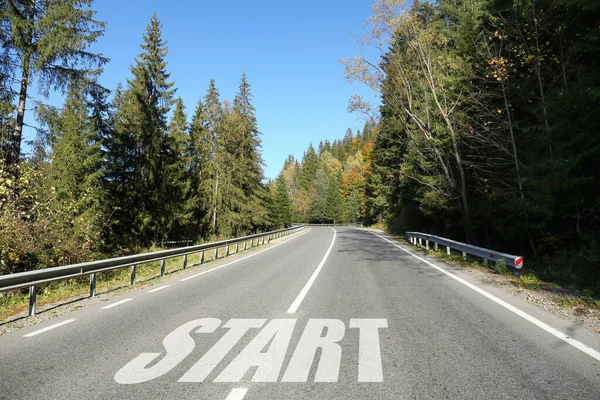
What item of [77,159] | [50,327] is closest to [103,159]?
[77,159]

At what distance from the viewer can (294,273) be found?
36.4 ft

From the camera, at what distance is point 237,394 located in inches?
134

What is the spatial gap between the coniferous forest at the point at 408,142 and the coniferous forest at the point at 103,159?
8 centimetres

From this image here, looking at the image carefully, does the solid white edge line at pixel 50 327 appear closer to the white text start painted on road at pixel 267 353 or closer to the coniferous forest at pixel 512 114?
the white text start painted on road at pixel 267 353

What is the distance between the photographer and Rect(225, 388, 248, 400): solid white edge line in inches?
131

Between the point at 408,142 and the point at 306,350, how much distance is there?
21920mm

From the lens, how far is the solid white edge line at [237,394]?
3.33 meters

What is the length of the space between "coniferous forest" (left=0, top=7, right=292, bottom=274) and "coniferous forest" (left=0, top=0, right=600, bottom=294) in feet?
0.26

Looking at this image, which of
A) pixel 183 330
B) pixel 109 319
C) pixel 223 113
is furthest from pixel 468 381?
pixel 223 113

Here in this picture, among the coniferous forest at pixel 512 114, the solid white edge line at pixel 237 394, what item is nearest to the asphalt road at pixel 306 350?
the solid white edge line at pixel 237 394

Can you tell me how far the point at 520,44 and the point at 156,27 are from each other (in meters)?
24.5

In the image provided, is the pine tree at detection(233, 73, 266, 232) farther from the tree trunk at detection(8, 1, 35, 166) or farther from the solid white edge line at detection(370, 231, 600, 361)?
the solid white edge line at detection(370, 231, 600, 361)

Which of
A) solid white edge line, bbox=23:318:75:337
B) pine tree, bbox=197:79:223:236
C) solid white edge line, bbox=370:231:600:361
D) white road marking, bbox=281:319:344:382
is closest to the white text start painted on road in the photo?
white road marking, bbox=281:319:344:382

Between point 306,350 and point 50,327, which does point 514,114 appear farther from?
point 50,327
